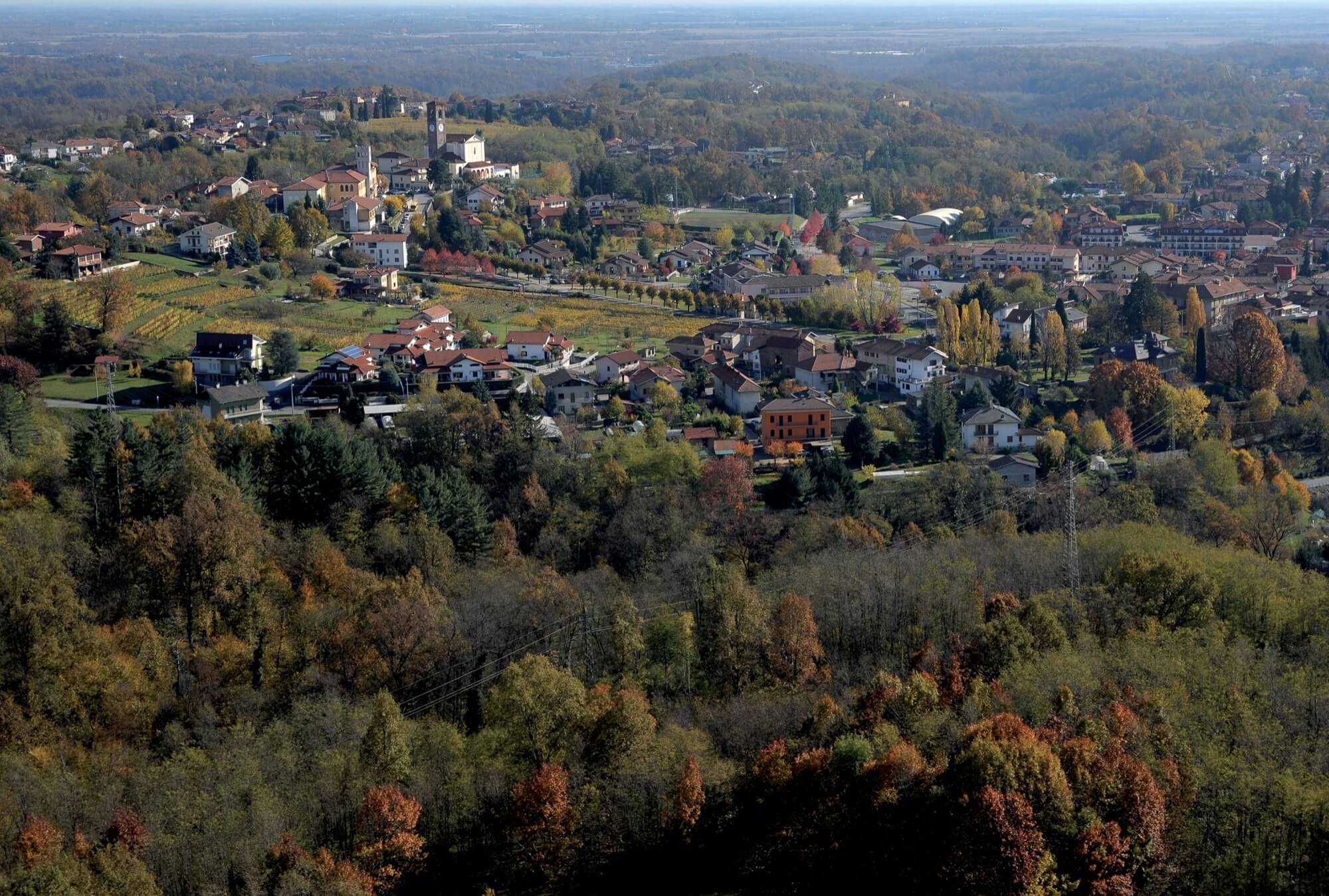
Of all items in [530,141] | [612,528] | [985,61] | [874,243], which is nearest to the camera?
[612,528]

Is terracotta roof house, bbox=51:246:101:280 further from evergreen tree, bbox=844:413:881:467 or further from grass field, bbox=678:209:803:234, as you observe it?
grass field, bbox=678:209:803:234

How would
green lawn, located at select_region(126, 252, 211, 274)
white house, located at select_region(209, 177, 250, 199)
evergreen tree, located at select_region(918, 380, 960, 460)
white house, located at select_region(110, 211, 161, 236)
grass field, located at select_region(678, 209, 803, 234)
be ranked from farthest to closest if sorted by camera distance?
grass field, located at select_region(678, 209, 803, 234), white house, located at select_region(209, 177, 250, 199), white house, located at select_region(110, 211, 161, 236), green lawn, located at select_region(126, 252, 211, 274), evergreen tree, located at select_region(918, 380, 960, 460)

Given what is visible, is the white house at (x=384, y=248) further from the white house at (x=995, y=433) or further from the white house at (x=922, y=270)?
the white house at (x=995, y=433)

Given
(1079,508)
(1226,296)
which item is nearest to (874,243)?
(1226,296)

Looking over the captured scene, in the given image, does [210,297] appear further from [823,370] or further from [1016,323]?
[1016,323]

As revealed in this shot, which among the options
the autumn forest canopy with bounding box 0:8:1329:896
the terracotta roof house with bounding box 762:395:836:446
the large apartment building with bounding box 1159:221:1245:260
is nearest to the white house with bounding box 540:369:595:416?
the autumn forest canopy with bounding box 0:8:1329:896

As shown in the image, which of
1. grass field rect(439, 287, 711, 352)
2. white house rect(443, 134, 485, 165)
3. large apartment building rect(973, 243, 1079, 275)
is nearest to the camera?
grass field rect(439, 287, 711, 352)

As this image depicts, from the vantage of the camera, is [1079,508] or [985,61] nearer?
[1079,508]

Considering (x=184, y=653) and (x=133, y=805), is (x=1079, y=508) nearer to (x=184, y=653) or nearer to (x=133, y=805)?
(x=184, y=653)

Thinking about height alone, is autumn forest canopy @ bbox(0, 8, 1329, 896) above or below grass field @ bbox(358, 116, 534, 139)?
below
